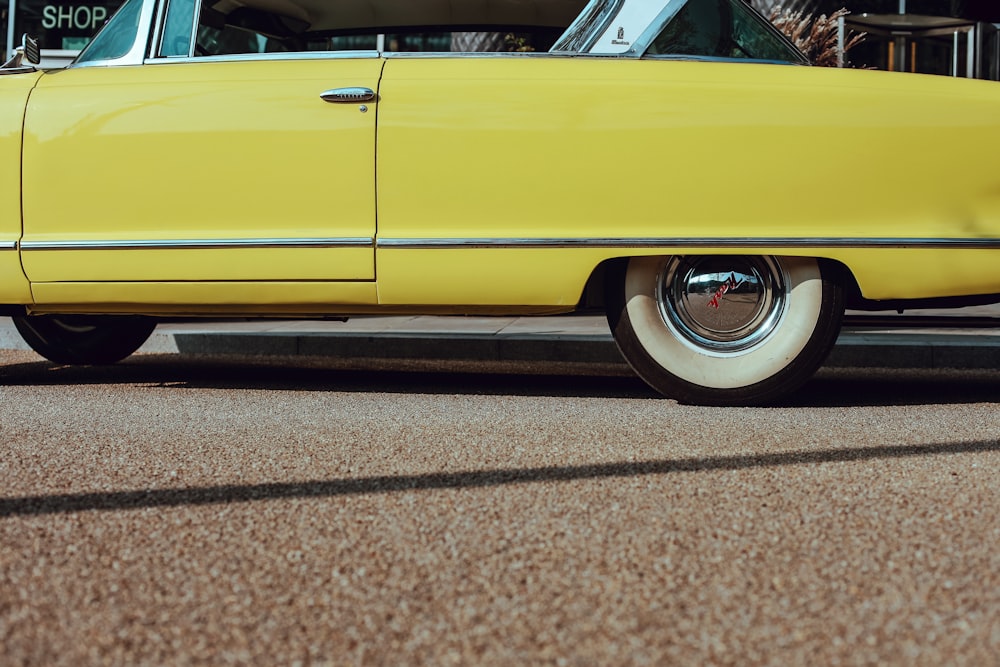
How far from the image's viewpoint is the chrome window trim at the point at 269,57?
4.01 metres

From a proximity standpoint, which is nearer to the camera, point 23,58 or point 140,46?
point 140,46

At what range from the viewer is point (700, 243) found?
3.73 metres

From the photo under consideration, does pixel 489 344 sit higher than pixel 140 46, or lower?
lower

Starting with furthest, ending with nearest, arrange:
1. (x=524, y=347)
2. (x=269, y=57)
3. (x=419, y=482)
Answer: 1. (x=524, y=347)
2. (x=269, y=57)
3. (x=419, y=482)

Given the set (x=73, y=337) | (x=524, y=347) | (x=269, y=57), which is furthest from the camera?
(x=524, y=347)

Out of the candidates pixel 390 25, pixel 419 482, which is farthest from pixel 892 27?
pixel 419 482

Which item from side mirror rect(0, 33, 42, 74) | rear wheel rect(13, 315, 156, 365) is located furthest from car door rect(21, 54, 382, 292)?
rear wheel rect(13, 315, 156, 365)

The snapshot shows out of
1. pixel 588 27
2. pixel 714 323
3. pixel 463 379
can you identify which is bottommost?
pixel 463 379

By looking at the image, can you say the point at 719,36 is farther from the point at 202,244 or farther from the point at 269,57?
the point at 202,244

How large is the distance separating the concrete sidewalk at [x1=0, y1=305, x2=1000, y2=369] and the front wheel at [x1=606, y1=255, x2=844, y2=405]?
1342mm

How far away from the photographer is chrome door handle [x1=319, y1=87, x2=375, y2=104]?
12.6 ft

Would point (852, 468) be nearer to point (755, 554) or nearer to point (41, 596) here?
point (755, 554)

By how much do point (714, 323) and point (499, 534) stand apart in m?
1.82

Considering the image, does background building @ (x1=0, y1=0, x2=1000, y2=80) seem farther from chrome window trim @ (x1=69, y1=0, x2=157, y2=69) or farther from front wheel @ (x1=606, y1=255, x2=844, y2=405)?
front wheel @ (x1=606, y1=255, x2=844, y2=405)
